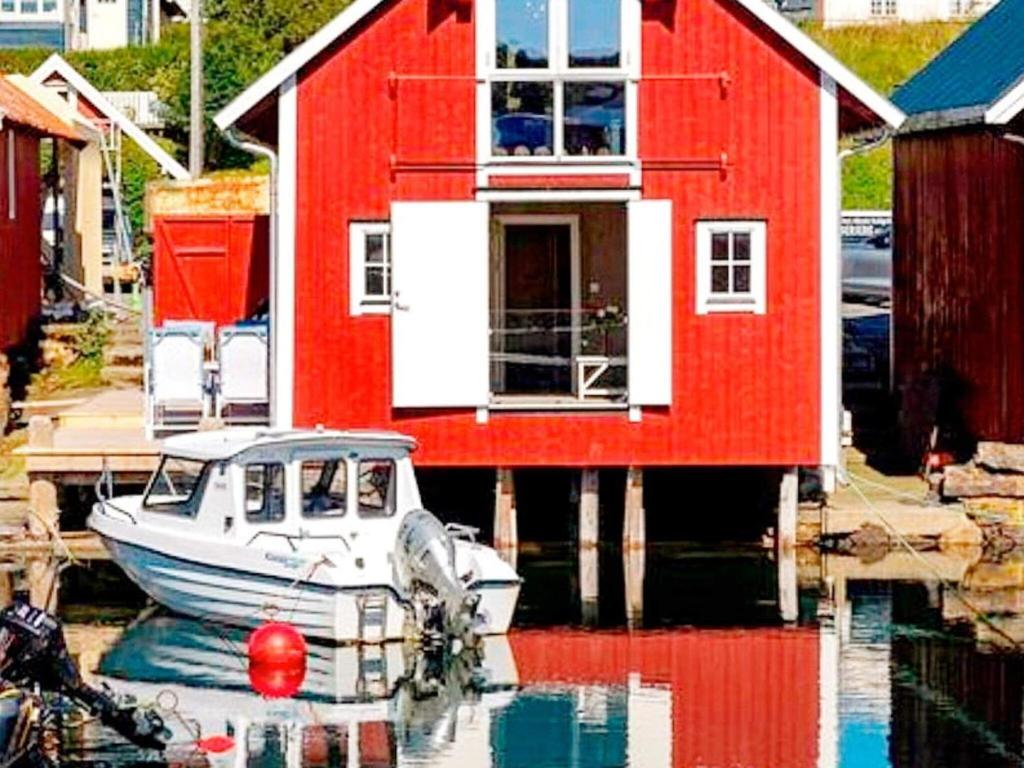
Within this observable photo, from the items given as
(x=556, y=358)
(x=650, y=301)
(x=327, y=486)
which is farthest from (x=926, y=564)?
(x=327, y=486)

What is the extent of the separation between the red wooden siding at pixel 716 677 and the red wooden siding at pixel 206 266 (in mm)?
12049

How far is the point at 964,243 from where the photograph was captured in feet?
120

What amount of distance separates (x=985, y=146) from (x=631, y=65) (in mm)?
5959

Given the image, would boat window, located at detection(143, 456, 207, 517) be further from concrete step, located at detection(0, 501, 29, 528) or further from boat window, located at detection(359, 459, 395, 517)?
concrete step, located at detection(0, 501, 29, 528)

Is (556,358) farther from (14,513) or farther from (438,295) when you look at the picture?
(14,513)

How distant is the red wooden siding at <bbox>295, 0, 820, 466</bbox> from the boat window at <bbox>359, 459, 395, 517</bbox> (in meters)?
3.64

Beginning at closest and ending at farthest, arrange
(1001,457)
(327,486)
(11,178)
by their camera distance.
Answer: (327,486)
(1001,457)
(11,178)

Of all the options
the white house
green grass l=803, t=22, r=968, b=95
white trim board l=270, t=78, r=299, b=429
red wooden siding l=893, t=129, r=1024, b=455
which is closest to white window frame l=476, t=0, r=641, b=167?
white trim board l=270, t=78, r=299, b=429

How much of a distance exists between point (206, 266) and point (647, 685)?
1509 cm

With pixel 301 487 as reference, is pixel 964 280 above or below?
above

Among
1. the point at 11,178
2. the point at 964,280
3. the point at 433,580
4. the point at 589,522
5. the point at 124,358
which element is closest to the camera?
the point at 433,580

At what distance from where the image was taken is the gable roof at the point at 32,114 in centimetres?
4072

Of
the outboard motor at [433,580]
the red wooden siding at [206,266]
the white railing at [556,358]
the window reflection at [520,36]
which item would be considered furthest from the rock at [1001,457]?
the red wooden siding at [206,266]

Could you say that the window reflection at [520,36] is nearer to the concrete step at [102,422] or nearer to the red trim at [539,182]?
the red trim at [539,182]
